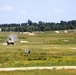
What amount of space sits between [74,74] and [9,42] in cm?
4700

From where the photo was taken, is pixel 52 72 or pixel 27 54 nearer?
pixel 52 72

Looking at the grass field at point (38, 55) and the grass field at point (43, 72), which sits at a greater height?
the grass field at point (43, 72)

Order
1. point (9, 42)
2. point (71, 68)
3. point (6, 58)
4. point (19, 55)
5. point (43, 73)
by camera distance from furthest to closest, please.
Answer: point (9, 42)
point (19, 55)
point (6, 58)
point (71, 68)
point (43, 73)

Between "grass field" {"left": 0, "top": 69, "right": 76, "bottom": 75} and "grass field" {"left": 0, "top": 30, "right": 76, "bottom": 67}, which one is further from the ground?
"grass field" {"left": 0, "top": 69, "right": 76, "bottom": 75}

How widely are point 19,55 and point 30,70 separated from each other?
20161mm

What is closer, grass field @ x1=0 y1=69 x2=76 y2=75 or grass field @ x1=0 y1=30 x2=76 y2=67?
grass field @ x1=0 y1=69 x2=76 y2=75

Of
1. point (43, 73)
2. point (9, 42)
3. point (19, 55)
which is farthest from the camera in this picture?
point (9, 42)

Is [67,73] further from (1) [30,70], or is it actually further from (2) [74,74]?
(1) [30,70]

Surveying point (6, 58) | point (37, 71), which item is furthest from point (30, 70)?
point (6, 58)

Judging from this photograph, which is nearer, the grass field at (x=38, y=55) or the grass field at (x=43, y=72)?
the grass field at (x=43, y=72)

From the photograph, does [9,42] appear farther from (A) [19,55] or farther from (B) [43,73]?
(B) [43,73]

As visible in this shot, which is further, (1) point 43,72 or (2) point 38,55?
(2) point 38,55

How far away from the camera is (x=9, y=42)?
247 feet

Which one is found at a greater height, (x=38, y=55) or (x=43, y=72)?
(x=43, y=72)
